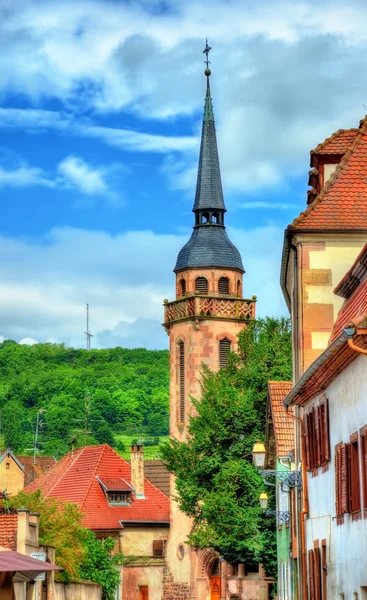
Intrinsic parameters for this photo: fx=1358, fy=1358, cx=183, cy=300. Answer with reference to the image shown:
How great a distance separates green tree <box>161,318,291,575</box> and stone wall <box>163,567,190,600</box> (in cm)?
1517

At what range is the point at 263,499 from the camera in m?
33.4

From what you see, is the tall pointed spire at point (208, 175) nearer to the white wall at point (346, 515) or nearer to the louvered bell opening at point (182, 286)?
the louvered bell opening at point (182, 286)

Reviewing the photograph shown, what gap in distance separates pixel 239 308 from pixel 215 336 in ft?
8.14

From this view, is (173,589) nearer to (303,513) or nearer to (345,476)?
(303,513)

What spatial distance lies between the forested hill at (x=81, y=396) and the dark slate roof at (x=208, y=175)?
5960 centimetres

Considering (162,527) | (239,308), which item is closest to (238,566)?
(162,527)

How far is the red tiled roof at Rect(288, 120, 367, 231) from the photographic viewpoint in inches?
1195

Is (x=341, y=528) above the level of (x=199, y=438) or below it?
below

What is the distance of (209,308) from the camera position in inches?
2840

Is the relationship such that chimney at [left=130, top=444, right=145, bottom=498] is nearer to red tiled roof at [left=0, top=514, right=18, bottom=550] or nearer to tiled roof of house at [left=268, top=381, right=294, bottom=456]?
red tiled roof at [left=0, top=514, right=18, bottom=550]

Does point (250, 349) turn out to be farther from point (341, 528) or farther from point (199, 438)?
point (341, 528)

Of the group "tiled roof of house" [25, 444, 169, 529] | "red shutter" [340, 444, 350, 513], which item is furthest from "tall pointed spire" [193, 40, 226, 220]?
"red shutter" [340, 444, 350, 513]

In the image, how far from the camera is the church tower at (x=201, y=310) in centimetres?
6994

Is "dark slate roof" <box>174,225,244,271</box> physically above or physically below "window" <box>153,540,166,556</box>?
above
